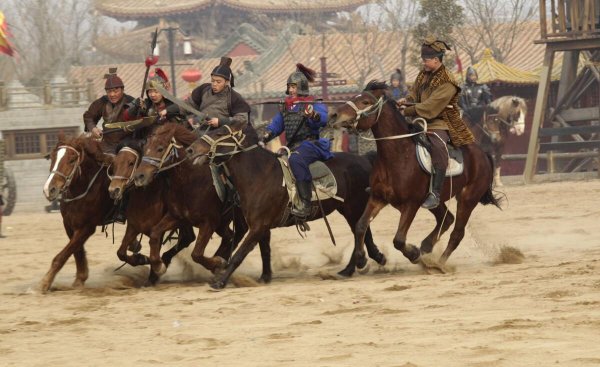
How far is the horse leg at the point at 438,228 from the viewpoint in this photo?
14500 mm

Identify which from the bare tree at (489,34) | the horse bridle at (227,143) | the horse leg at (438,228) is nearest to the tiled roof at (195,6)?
the bare tree at (489,34)

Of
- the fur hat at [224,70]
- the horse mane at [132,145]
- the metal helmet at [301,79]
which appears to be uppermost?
the fur hat at [224,70]

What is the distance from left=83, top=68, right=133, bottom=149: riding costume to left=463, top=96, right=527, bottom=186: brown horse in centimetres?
1533

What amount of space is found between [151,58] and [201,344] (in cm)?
519

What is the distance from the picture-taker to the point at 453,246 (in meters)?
14.4

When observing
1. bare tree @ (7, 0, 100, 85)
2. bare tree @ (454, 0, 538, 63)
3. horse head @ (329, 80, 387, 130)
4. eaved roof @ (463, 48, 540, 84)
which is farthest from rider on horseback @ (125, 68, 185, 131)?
bare tree @ (7, 0, 100, 85)

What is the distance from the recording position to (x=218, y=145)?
1291 centimetres

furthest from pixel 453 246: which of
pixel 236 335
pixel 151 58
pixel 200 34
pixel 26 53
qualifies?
pixel 26 53

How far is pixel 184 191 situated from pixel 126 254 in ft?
3.03

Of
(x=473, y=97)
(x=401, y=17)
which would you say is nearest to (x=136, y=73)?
(x=401, y=17)

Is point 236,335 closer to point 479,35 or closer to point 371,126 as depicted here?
point 371,126

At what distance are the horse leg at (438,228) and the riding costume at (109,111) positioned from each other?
3.43 metres

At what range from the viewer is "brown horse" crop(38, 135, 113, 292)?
13250 mm

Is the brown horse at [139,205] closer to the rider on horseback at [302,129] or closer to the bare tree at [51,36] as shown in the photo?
the rider on horseback at [302,129]
